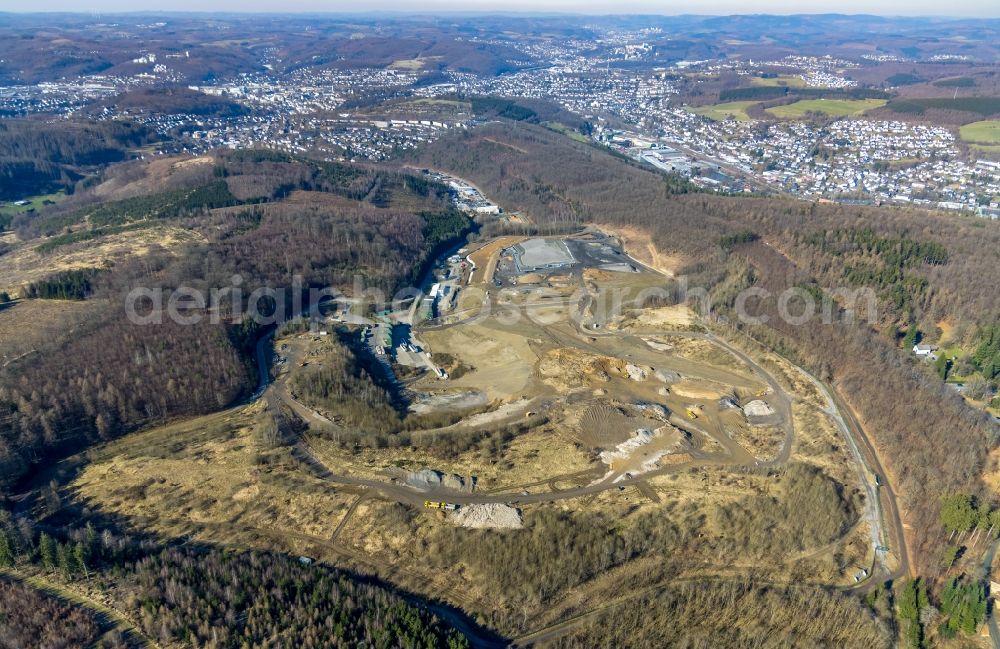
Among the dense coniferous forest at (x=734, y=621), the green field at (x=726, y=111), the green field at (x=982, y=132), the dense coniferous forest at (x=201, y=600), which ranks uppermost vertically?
the green field at (x=726, y=111)

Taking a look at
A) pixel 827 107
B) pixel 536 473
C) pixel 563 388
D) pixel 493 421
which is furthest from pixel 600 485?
pixel 827 107

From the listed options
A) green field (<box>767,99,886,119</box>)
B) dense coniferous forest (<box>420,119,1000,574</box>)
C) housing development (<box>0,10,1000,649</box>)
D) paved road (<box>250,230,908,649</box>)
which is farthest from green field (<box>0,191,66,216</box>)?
green field (<box>767,99,886,119</box>)

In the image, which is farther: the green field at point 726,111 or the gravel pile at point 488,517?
the green field at point 726,111

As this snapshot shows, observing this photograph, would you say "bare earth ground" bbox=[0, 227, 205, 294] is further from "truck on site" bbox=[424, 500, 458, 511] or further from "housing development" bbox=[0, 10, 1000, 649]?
"truck on site" bbox=[424, 500, 458, 511]

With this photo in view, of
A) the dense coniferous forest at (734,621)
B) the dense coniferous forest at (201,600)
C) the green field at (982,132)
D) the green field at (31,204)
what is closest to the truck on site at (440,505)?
the dense coniferous forest at (201,600)

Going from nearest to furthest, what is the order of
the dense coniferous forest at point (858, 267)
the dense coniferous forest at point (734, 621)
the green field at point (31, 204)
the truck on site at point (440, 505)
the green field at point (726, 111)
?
the dense coniferous forest at point (734, 621)
the truck on site at point (440, 505)
the dense coniferous forest at point (858, 267)
the green field at point (31, 204)
the green field at point (726, 111)

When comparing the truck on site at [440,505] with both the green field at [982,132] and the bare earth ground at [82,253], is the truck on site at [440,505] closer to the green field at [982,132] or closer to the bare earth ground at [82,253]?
the bare earth ground at [82,253]
